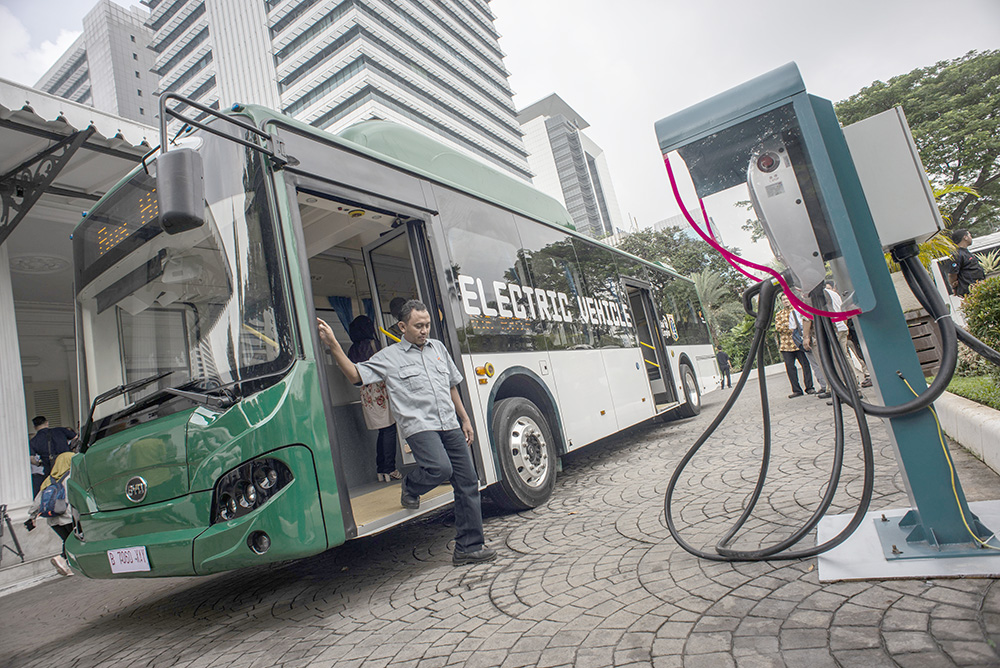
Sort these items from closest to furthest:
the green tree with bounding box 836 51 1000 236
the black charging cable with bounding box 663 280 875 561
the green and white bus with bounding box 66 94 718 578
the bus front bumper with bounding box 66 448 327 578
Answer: the black charging cable with bounding box 663 280 875 561, the bus front bumper with bounding box 66 448 327 578, the green and white bus with bounding box 66 94 718 578, the green tree with bounding box 836 51 1000 236

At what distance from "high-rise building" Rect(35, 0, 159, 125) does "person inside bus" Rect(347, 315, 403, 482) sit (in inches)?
3114

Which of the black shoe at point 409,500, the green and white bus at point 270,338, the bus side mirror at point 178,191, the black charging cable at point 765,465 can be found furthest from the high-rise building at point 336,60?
the black charging cable at point 765,465

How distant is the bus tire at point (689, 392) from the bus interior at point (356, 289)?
578 centimetres

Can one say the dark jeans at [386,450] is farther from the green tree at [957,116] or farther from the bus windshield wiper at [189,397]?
the green tree at [957,116]

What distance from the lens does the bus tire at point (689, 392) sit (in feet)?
32.4

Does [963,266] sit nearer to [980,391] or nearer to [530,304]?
[980,391]

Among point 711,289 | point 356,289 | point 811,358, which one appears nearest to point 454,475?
point 356,289

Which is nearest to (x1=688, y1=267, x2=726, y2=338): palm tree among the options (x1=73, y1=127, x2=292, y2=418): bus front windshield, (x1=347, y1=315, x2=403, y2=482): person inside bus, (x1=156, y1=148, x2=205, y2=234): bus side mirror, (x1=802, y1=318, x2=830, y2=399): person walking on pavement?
(x1=802, y1=318, x2=830, y2=399): person walking on pavement

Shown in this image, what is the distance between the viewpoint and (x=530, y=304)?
5770mm

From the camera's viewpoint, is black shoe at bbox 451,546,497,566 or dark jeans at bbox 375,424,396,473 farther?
dark jeans at bbox 375,424,396,473

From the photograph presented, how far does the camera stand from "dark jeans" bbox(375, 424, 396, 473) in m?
5.53

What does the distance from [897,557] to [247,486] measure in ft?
10.5

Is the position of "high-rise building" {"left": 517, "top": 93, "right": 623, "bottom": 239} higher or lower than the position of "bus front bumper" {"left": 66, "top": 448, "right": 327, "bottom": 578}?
higher

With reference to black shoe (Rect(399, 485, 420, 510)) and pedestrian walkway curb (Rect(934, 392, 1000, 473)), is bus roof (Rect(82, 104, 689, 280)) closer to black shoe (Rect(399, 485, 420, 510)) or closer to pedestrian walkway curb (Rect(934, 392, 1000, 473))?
black shoe (Rect(399, 485, 420, 510))
